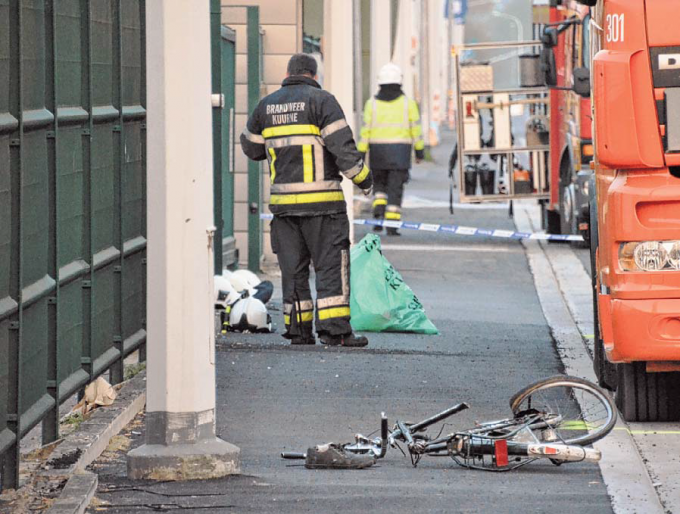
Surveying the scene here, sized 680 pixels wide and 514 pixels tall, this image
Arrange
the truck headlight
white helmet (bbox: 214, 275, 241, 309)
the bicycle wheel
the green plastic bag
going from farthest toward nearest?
white helmet (bbox: 214, 275, 241, 309) → the green plastic bag → the truck headlight → the bicycle wheel

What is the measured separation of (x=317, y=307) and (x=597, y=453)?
12.7 feet

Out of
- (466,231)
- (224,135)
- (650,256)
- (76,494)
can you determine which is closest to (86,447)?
(76,494)

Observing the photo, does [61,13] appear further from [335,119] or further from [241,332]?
[241,332]

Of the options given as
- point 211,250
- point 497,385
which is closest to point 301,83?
point 497,385

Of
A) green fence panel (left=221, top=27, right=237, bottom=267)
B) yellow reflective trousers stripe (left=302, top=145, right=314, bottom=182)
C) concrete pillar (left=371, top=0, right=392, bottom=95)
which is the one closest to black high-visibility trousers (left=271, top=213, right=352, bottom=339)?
yellow reflective trousers stripe (left=302, top=145, right=314, bottom=182)

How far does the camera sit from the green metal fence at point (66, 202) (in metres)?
6.28

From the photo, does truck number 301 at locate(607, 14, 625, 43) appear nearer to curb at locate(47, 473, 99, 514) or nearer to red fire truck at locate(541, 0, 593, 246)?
curb at locate(47, 473, 99, 514)

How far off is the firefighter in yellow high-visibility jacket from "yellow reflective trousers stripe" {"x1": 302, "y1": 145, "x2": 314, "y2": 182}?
935 centimetres

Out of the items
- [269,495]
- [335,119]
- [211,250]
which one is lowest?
[269,495]

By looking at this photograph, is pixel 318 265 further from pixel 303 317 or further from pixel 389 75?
pixel 389 75

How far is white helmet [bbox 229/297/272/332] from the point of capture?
36.3 feet

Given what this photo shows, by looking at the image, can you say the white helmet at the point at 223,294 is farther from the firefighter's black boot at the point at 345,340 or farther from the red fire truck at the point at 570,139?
the red fire truck at the point at 570,139

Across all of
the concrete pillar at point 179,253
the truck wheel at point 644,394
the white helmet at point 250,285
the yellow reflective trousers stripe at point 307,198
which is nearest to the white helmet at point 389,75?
the white helmet at point 250,285

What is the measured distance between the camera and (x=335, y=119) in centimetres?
1009
